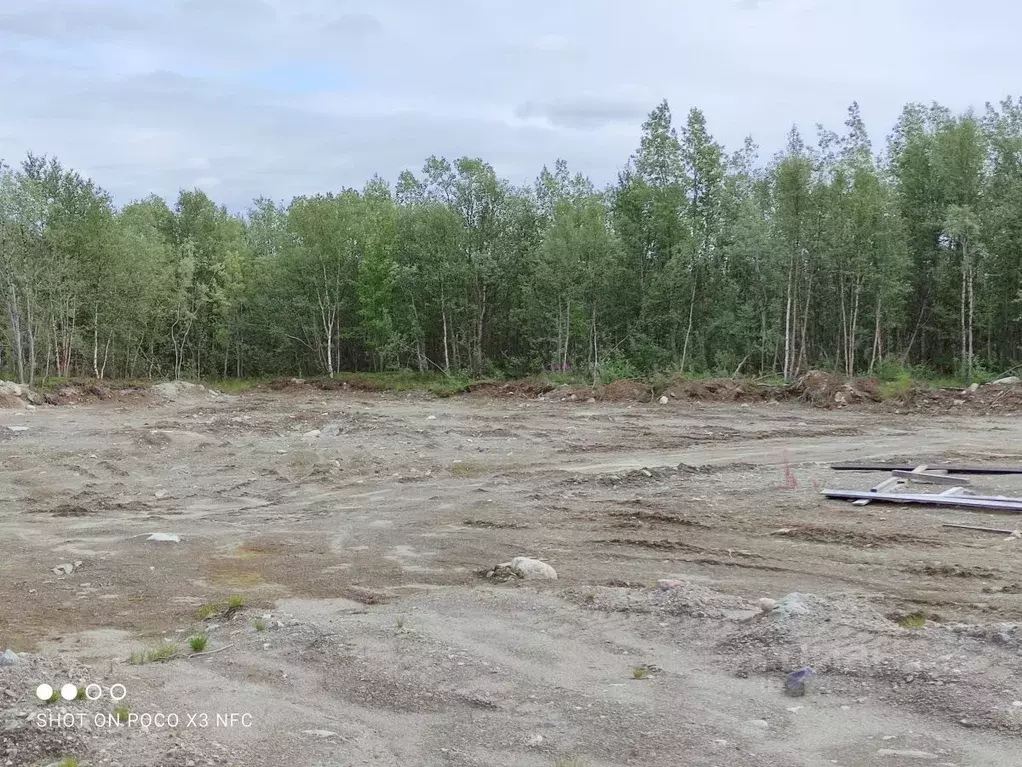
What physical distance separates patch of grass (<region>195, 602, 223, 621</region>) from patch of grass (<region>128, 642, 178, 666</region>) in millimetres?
1012

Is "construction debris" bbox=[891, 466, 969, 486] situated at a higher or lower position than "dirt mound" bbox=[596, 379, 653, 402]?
lower

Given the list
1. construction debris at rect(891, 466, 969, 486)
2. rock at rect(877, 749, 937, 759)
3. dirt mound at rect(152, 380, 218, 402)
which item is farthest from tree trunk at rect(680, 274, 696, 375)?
rock at rect(877, 749, 937, 759)

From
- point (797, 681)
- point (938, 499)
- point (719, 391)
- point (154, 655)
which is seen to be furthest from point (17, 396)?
point (797, 681)

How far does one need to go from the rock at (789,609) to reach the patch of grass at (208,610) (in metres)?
4.54

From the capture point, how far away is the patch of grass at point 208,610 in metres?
7.48

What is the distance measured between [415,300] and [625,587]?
3544cm

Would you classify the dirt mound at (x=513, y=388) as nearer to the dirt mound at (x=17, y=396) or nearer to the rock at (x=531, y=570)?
the dirt mound at (x=17, y=396)

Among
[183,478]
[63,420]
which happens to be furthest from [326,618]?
[63,420]

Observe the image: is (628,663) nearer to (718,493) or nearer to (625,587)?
(625,587)

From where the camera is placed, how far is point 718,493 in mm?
12852

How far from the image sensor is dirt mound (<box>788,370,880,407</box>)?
24812mm

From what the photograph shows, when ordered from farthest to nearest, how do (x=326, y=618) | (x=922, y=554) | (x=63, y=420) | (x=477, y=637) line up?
(x=63, y=420), (x=922, y=554), (x=326, y=618), (x=477, y=637)

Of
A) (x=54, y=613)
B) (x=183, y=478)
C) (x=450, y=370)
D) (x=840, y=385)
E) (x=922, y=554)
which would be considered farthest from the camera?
(x=450, y=370)

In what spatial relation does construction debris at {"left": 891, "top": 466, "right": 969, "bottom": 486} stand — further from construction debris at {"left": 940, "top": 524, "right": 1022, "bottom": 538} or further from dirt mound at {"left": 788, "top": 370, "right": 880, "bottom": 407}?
dirt mound at {"left": 788, "top": 370, "right": 880, "bottom": 407}
